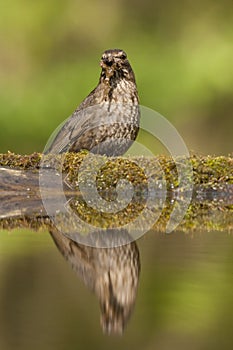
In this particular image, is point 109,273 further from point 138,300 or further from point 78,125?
point 78,125

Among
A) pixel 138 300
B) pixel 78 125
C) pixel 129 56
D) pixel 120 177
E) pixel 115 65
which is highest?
pixel 129 56

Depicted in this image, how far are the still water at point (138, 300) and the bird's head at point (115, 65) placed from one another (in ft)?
8.86

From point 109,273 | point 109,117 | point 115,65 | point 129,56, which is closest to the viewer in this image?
point 109,273

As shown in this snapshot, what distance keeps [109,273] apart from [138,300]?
0.50m

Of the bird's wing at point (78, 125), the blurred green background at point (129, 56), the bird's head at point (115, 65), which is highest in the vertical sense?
the blurred green background at point (129, 56)

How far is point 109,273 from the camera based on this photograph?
4422mm

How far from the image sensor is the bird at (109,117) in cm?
761

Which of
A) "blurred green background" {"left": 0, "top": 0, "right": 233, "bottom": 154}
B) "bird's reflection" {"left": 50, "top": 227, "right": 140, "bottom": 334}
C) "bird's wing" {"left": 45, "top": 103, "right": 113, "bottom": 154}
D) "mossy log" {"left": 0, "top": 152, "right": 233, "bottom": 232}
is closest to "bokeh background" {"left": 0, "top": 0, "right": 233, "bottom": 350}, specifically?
"blurred green background" {"left": 0, "top": 0, "right": 233, "bottom": 154}

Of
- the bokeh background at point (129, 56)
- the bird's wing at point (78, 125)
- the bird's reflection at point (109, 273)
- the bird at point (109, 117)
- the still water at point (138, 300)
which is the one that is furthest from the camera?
the bokeh background at point (129, 56)

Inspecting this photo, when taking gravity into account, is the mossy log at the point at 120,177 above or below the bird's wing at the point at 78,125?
below

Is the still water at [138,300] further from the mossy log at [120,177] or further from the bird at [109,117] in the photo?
the bird at [109,117]

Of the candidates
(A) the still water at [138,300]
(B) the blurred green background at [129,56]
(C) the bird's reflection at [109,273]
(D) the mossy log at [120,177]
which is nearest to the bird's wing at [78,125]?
(D) the mossy log at [120,177]

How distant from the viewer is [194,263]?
4.75m

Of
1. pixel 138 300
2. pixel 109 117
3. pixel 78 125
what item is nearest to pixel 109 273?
pixel 138 300
